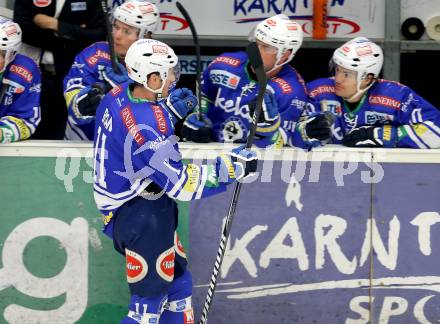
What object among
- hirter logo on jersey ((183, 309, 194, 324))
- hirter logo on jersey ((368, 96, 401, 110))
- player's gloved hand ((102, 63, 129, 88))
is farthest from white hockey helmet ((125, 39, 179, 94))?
hirter logo on jersey ((368, 96, 401, 110))

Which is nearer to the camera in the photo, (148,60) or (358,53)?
(148,60)

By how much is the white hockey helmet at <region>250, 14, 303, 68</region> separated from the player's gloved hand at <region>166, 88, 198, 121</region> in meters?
0.56

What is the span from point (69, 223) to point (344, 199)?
145 centimetres

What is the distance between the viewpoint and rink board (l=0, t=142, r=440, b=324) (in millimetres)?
5680

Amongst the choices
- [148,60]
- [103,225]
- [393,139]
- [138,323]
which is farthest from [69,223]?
[393,139]

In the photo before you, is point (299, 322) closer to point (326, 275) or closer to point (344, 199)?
point (326, 275)

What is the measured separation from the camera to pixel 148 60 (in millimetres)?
5035

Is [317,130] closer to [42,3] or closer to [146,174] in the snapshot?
[146,174]

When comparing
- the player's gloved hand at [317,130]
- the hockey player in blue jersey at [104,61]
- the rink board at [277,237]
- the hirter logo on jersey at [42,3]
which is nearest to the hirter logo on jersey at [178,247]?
the rink board at [277,237]

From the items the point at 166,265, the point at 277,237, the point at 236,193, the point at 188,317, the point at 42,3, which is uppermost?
the point at 42,3

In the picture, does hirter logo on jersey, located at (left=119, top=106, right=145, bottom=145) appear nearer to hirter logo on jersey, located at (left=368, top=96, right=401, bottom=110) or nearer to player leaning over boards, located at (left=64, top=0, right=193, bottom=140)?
player leaning over boards, located at (left=64, top=0, right=193, bottom=140)

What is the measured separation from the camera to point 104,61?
616cm

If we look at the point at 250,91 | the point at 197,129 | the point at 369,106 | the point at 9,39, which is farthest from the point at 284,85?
the point at 9,39

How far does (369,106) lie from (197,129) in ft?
3.32
